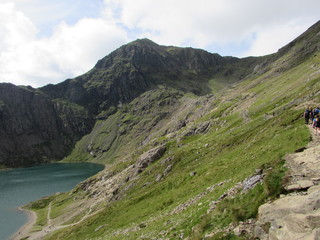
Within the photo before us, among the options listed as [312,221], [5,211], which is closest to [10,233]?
[5,211]

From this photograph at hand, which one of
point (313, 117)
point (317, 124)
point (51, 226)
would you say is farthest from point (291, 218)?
point (51, 226)

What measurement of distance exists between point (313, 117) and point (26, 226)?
115942 mm

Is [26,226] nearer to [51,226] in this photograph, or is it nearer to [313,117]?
[51,226]

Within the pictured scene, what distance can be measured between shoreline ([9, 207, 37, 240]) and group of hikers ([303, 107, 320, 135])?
101590 mm

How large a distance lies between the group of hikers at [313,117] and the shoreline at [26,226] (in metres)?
102

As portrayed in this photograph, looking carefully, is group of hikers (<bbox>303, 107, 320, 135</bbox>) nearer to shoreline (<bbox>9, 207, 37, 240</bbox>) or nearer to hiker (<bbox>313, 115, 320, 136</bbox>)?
hiker (<bbox>313, 115, 320, 136</bbox>)

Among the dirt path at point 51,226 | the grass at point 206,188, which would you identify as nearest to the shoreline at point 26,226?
the dirt path at point 51,226

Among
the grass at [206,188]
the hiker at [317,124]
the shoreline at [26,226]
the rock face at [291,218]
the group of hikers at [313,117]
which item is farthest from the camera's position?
the shoreline at [26,226]

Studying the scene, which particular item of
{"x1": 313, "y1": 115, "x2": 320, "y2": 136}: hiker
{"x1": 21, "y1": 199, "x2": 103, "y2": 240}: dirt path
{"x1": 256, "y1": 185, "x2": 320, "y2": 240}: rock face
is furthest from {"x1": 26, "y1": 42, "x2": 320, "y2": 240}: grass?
{"x1": 21, "y1": 199, "x2": 103, "y2": 240}: dirt path

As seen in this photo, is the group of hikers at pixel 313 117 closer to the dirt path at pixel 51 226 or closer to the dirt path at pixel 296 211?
the dirt path at pixel 296 211

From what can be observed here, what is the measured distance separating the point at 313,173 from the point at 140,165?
77197 millimetres

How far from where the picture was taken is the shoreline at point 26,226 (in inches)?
3834

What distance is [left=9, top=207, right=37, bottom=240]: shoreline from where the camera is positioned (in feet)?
319

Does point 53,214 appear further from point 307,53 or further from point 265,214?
point 307,53
